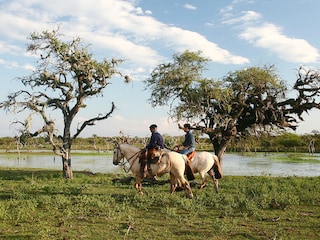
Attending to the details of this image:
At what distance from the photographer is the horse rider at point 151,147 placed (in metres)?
12.5

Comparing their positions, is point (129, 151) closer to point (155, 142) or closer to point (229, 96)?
point (155, 142)

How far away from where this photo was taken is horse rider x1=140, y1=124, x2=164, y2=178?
12500 mm

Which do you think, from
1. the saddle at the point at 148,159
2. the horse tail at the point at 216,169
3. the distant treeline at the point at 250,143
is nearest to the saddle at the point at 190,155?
the horse tail at the point at 216,169

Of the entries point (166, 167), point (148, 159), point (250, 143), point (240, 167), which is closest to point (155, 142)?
point (148, 159)

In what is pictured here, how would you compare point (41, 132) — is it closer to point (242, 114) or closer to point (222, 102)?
point (222, 102)

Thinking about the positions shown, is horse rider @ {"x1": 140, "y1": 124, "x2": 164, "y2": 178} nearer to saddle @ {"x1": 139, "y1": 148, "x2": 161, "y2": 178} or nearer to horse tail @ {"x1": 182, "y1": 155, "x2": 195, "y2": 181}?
saddle @ {"x1": 139, "y1": 148, "x2": 161, "y2": 178}

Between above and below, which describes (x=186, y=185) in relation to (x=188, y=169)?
below

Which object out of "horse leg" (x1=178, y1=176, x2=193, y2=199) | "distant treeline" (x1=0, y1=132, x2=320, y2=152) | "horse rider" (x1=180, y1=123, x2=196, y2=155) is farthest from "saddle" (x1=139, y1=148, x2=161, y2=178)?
"distant treeline" (x1=0, y1=132, x2=320, y2=152)

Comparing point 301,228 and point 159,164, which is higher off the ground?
point 159,164

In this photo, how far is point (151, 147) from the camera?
12539 mm

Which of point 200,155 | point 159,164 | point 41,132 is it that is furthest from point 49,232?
point 41,132

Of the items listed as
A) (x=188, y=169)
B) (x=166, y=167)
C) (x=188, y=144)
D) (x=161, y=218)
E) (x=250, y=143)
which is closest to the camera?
(x=161, y=218)

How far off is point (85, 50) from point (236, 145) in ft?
47.6

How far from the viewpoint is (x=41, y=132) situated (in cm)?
1998
